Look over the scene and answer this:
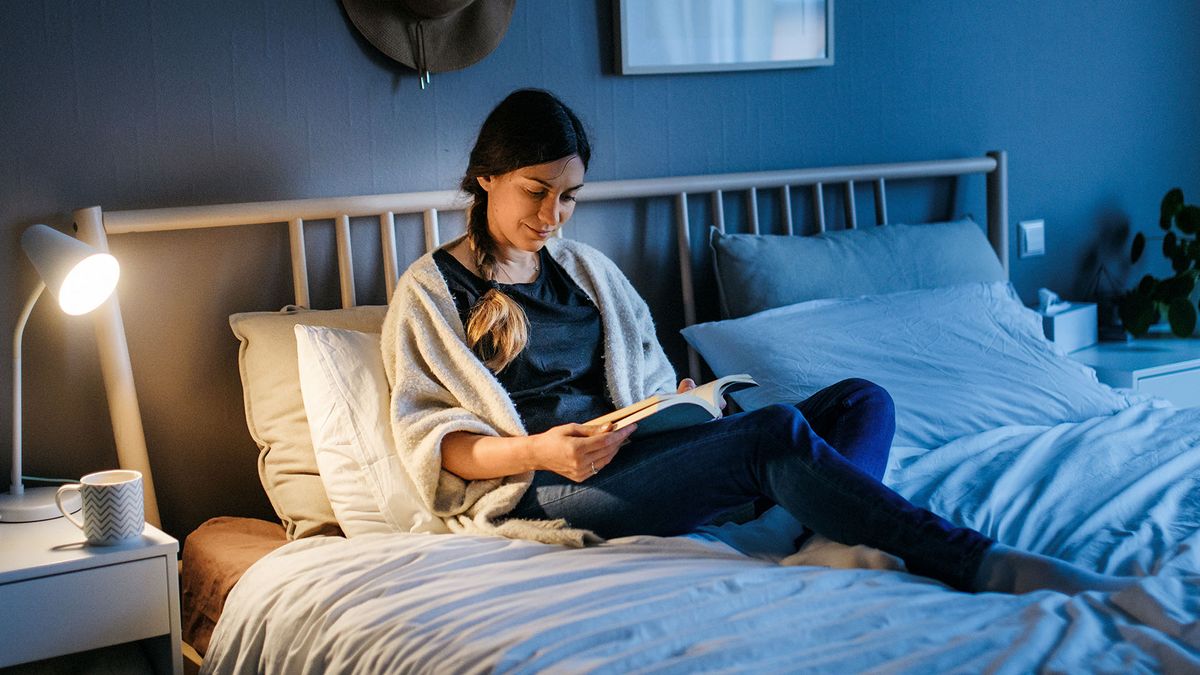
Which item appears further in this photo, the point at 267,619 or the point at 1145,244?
the point at 1145,244

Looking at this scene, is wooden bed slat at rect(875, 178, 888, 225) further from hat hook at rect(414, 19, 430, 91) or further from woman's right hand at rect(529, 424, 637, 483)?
woman's right hand at rect(529, 424, 637, 483)

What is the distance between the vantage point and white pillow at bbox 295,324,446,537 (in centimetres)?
182

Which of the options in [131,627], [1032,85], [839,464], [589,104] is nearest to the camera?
[839,464]

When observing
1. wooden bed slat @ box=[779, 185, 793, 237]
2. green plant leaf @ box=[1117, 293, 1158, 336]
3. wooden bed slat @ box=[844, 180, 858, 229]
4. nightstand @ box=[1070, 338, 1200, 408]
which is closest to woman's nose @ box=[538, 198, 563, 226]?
wooden bed slat @ box=[779, 185, 793, 237]

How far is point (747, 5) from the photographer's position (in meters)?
2.64

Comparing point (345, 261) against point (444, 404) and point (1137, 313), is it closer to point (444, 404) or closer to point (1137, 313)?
point (444, 404)

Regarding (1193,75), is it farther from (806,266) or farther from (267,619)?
(267,619)

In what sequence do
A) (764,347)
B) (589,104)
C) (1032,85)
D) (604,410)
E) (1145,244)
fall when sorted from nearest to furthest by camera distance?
(604,410), (764,347), (589,104), (1032,85), (1145,244)

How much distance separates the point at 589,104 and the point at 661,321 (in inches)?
19.6

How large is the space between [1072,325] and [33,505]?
7.76 feet

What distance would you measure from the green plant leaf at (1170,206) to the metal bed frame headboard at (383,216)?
0.57m

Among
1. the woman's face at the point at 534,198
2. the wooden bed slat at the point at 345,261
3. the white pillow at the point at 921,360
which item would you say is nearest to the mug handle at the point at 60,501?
the wooden bed slat at the point at 345,261

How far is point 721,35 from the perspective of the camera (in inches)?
103

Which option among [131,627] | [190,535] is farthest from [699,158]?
[131,627]
